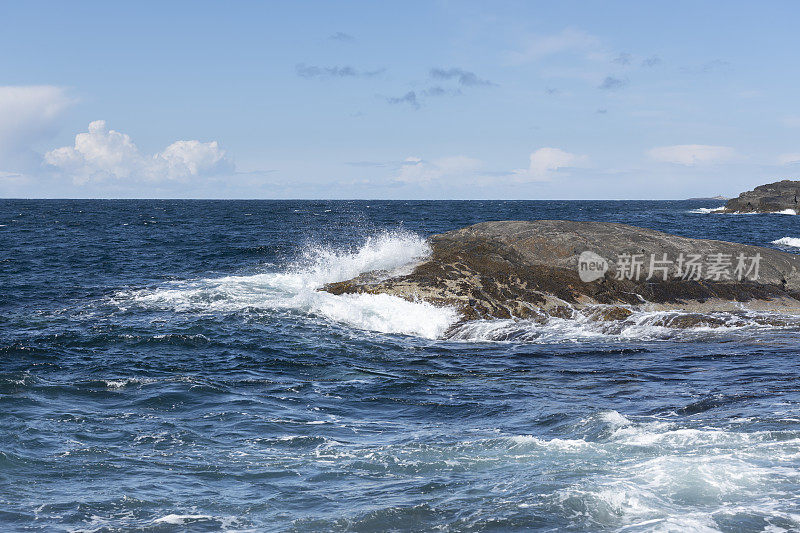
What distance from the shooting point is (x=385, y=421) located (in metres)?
9.78

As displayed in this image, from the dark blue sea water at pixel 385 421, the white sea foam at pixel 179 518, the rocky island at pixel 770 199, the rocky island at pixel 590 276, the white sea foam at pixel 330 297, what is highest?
the rocky island at pixel 770 199

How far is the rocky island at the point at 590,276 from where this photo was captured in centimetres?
1608

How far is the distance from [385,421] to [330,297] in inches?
333

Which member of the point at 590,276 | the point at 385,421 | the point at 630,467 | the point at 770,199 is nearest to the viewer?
the point at 630,467

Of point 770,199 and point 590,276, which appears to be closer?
point 590,276

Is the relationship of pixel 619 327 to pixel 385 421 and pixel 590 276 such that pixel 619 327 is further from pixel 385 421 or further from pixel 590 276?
pixel 385 421

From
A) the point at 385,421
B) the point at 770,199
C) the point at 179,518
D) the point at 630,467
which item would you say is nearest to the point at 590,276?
the point at 385,421

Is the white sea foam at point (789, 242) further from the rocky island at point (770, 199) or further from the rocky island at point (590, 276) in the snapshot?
the rocky island at point (770, 199)

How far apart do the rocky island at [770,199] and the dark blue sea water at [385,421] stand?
9245 centimetres

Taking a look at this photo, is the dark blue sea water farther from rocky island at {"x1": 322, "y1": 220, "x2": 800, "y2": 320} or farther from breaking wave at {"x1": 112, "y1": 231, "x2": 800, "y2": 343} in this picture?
rocky island at {"x1": 322, "y1": 220, "x2": 800, "y2": 320}

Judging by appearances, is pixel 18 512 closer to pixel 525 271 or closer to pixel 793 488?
pixel 793 488

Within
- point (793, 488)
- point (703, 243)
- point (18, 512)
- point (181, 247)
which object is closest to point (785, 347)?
point (703, 243)

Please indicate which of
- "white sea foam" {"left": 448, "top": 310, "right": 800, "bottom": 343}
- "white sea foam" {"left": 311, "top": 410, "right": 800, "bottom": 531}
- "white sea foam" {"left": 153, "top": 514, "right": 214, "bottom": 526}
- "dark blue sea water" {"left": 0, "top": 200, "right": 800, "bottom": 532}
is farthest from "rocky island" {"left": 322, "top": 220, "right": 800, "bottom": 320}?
"white sea foam" {"left": 153, "top": 514, "right": 214, "bottom": 526}

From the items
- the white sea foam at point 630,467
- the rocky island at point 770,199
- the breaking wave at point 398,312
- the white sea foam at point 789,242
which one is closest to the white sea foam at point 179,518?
the white sea foam at point 630,467
